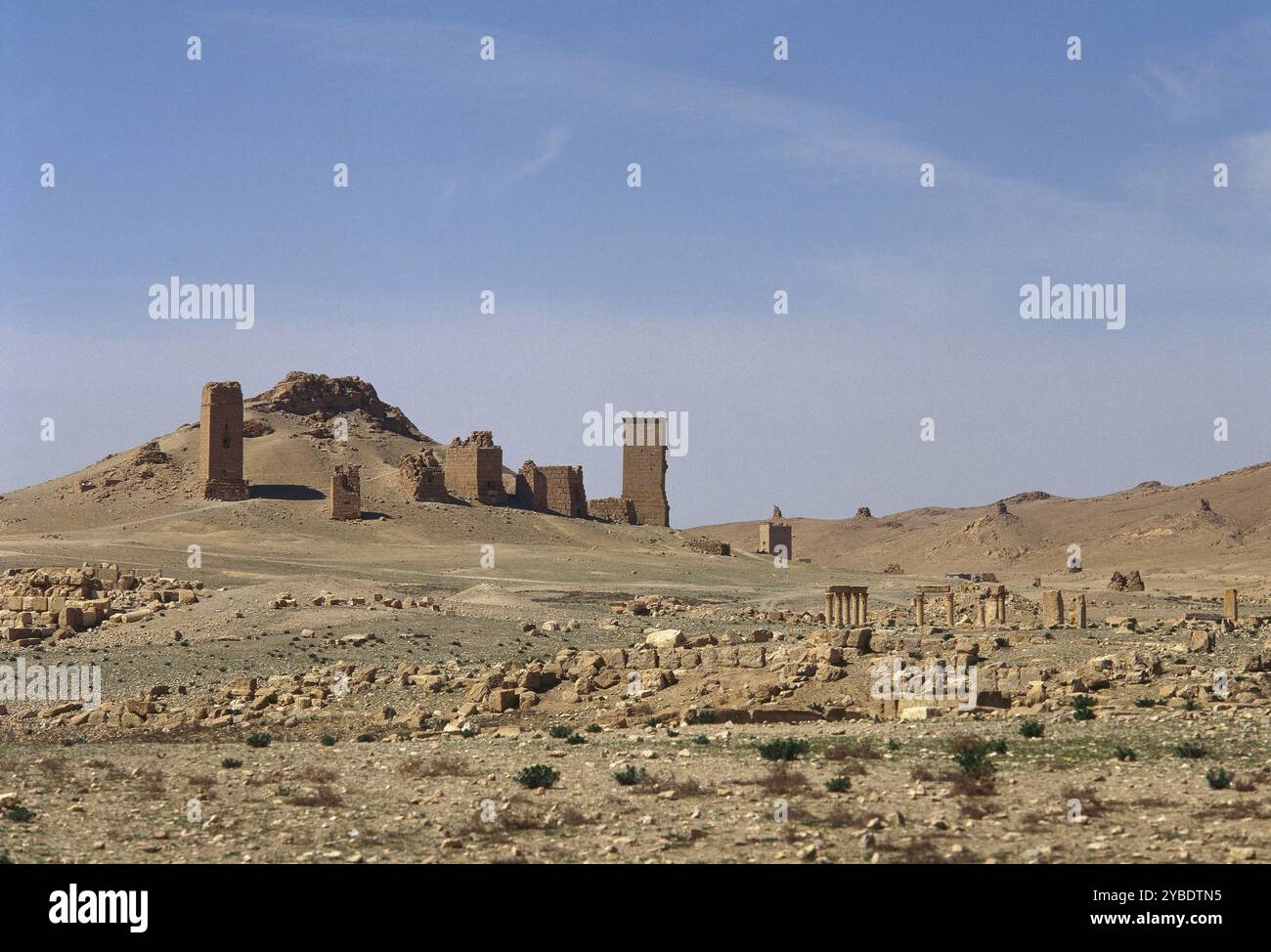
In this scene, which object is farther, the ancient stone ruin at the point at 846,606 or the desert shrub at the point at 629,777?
the ancient stone ruin at the point at 846,606

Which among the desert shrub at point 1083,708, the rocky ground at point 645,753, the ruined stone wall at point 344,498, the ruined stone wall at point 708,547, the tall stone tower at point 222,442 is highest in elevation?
the tall stone tower at point 222,442

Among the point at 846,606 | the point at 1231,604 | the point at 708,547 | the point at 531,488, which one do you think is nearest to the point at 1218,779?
the point at 1231,604

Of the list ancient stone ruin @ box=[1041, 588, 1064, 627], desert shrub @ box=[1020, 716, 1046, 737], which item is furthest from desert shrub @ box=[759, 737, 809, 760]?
ancient stone ruin @ box=[1041, 588, 1064, 627]

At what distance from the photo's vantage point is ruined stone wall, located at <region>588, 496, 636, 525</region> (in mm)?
A: 90750

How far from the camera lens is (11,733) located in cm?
2169

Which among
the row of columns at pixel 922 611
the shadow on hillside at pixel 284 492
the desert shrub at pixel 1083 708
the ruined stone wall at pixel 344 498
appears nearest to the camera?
the desert shrub at pixel 1083 708

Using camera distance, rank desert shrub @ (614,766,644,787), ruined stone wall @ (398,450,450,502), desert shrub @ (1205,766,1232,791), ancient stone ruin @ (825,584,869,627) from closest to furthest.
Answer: desert shrub @ (1205,766,1232,791) < desert shrub @ (614,766,644,787) < ancient stone ruin @ (825,584,869,627) < ruined stone wall @ (398,450,450,502)

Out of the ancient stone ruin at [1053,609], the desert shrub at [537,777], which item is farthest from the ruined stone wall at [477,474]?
the desert shrub at [537,777]

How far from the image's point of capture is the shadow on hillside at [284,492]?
264ft

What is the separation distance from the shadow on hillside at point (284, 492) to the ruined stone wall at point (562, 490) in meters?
13.5

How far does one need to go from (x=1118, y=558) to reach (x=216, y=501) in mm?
56341

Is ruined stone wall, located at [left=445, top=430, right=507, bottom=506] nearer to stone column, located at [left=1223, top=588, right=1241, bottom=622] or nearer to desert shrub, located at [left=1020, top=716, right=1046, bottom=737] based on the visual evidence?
stone column, located at [left=1223, top=588, right=1241, bottom=622]

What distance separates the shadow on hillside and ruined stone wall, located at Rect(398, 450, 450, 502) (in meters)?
4.78

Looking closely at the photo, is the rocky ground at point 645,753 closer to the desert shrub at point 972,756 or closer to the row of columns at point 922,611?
the desert shrub at point 972,756
